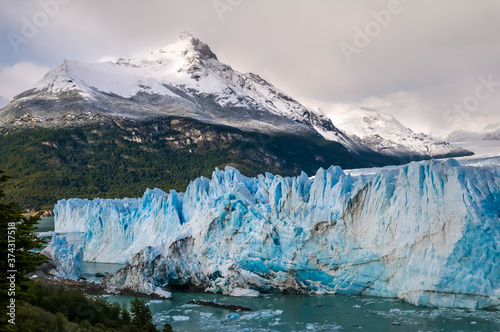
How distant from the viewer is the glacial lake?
1655cm

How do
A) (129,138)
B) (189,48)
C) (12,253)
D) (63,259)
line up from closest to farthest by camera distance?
(12,253) < (63,259) < (129,138) < (189,48)

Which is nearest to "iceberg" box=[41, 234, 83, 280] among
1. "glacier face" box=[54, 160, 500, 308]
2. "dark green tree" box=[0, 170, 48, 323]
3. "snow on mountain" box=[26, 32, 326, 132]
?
"glacier face" box=[54, 160, 500, 308]

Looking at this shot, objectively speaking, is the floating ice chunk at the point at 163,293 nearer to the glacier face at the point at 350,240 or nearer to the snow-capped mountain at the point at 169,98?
the glacier face at the point at 350,240

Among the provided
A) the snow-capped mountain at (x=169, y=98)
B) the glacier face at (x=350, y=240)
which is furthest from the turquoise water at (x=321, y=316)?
the snow-capped mountain at (x=169, y=98)

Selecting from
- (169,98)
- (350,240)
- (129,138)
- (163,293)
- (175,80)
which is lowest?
(163,293)

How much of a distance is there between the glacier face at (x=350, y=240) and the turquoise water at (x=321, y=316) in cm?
85

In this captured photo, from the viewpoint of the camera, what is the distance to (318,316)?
18.7m

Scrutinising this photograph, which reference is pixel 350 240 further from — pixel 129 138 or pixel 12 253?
pixel 129 138

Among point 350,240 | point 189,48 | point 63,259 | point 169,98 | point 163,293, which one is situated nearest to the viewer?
point 350,240

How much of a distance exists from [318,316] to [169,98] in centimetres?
11631

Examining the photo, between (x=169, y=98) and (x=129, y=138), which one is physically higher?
(x=169, y=98)

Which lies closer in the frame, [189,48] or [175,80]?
[175,80]

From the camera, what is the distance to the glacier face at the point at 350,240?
1798cm

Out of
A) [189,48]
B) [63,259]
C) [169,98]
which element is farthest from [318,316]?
[189,48]
